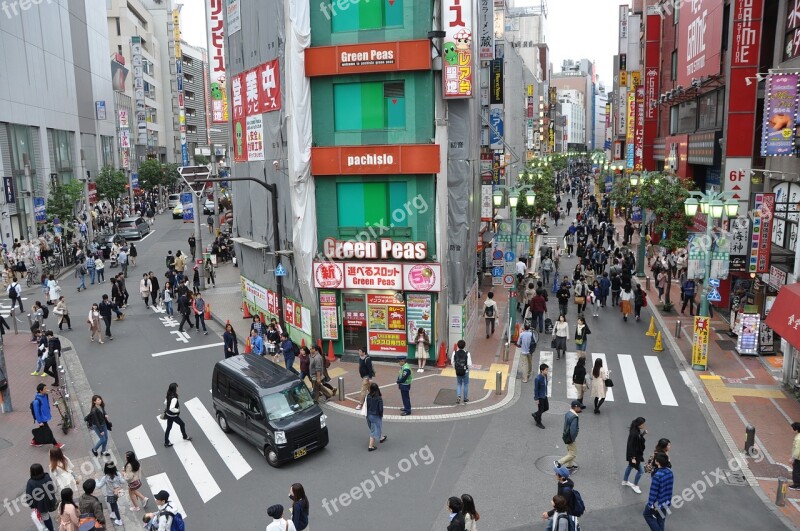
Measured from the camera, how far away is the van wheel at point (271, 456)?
1394cm

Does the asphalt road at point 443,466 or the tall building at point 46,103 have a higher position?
the tall building at point 46,103

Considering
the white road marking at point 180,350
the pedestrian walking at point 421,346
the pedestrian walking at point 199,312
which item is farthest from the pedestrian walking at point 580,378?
the pedestrian walking at point 199,312

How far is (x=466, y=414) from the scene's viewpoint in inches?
661

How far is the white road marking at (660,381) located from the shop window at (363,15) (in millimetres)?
13663

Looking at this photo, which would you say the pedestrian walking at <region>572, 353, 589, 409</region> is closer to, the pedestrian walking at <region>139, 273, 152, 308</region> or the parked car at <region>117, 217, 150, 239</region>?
the pedestrian walking at <region>139, 273, 152, 308</region>

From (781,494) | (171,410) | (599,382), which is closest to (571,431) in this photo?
(599,382)

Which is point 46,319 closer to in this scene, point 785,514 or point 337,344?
point 337,344

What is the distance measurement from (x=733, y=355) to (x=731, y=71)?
11.4 meters

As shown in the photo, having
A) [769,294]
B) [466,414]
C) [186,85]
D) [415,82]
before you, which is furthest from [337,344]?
[186,85]

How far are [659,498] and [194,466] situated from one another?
982 cm

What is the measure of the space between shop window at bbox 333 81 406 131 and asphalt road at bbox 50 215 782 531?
9.35 metres

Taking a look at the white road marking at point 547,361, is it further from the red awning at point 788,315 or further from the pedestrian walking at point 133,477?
the pedestrian walking at point 133,477

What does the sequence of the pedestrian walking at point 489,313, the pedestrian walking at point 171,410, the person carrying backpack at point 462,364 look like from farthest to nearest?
the pedestrian walking at point 489,313 → the person carrying backpack at point 462,364 → the pedestrian walking at point 171,410

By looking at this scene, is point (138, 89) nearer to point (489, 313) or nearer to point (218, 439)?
point (489, 313)
